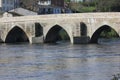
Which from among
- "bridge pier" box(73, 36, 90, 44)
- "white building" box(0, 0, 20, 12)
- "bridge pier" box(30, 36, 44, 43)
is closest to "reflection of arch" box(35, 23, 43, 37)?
"bridge pier" box(30, 36, 44, 43)

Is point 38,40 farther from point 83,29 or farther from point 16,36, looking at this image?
point 16,36

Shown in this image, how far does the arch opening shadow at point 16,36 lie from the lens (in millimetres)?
87844

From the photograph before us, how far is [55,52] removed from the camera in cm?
6194

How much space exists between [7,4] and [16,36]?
39871mm

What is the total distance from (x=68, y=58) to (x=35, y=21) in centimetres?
3004

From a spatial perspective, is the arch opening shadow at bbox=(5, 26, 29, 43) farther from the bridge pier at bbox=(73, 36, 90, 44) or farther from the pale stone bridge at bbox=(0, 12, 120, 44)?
the bridge pier at bbox=(73, 36, 90, 44)

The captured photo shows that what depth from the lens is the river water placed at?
4054cm

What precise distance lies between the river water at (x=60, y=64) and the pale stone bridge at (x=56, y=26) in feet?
37.4

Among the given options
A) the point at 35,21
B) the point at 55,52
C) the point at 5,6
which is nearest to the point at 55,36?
the point at 35,21

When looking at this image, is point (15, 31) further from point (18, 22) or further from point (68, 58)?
point (68, 58)

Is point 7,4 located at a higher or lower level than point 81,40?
higher

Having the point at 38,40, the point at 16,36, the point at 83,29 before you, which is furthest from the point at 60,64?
the point at 16,36

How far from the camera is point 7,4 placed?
424ft

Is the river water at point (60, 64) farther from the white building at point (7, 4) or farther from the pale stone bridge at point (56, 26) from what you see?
the white building at point (7, 4)
